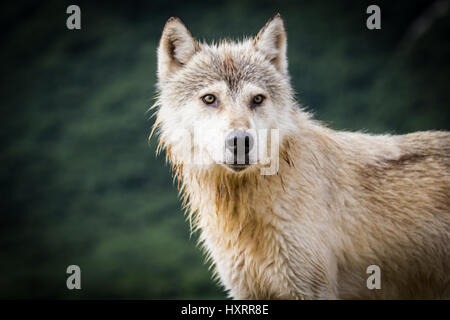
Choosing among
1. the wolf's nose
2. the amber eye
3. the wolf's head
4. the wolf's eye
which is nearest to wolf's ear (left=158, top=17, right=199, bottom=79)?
the wolf's head

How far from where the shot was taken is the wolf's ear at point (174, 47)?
5.08 meters

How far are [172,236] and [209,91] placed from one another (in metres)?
9.47

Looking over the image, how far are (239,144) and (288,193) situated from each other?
994 millimetres

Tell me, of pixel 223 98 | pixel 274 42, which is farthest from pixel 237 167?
pixel 274 42

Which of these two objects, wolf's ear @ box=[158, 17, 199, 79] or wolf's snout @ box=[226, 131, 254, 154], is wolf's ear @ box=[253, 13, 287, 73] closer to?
wolf's ear @ box=[158, 17, 199, 79]

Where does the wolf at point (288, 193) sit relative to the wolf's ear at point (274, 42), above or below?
below

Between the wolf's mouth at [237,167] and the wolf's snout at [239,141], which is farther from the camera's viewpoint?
the wolf's mouth at [237,167]

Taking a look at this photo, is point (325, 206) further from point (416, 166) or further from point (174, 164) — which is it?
point (174, 164)

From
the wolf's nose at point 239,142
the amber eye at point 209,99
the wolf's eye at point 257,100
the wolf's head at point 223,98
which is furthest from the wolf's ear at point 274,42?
the wolf's nose at point 239,142

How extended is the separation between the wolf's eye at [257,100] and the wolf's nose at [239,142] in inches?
22.9

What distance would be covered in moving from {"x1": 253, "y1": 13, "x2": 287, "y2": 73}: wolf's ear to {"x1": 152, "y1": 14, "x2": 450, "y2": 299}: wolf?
0.04 feet

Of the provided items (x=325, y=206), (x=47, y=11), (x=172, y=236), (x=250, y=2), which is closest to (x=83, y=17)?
(x=47, y=11)

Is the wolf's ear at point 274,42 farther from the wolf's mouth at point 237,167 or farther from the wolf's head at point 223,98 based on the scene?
the wolf's mouth at point 237,167

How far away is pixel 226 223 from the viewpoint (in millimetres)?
5141
